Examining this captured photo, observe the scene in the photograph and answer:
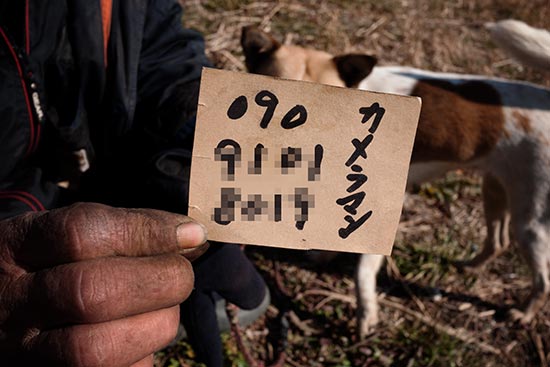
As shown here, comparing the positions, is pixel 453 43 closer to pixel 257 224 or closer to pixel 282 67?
pixel 282 67

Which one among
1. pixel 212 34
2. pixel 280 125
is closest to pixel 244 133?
pixel 280 125

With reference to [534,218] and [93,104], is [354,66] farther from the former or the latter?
[93,104]

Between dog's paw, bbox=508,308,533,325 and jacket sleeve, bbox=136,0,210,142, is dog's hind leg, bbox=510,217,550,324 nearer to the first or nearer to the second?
dog's paw, bbox=508,308,533,325

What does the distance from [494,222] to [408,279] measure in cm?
56

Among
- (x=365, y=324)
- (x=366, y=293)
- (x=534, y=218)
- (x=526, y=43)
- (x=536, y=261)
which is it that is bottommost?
(x=365, y=324)

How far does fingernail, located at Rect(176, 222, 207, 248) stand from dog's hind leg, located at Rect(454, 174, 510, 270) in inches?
87.9

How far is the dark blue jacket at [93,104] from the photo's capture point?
1.45 metres

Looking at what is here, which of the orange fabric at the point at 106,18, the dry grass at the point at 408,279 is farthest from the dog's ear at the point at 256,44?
the orange fabric at the point at 106,18

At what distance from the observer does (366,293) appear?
2.37m

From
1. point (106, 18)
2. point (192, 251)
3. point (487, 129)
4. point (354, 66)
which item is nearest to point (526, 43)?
point (487, 129)

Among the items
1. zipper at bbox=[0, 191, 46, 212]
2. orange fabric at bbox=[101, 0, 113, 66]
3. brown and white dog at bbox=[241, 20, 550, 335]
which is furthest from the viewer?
brown and white dog at bbox=[241, 20, 550, 335]

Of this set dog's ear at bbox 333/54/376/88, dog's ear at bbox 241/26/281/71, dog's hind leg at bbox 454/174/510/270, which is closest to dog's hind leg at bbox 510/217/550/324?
dog's hind leg at bbox 454/174/510/270

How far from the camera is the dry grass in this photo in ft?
7.46

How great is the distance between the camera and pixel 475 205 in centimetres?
307
